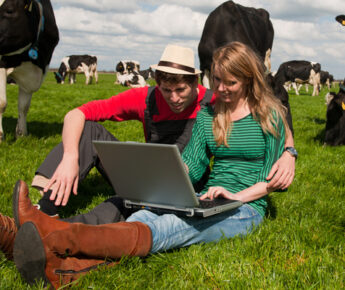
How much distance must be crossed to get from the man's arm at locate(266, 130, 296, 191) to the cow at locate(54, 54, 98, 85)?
2858 cm

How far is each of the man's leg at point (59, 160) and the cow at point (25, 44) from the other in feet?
11.1

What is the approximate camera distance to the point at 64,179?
2.81 m

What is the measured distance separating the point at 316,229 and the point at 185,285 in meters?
1.32

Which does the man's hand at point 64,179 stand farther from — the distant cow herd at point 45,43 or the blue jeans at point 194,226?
the distant cow herd at point 45,43

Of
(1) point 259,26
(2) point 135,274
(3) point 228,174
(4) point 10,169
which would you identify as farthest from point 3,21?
(1) point 259,26

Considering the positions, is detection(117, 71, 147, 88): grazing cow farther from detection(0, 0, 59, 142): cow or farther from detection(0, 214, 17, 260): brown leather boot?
detection(0, 214, 17, 260): brown leather boot

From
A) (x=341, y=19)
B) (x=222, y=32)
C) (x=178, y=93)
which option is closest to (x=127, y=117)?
(x=178, y=93)

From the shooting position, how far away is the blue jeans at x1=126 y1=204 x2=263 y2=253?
101 inches

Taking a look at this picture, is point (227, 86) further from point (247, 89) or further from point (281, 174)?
point (281, 174)

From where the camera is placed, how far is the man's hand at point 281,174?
279 cm

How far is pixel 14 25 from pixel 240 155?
444 cm

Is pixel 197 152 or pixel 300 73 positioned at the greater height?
pixel 197 152

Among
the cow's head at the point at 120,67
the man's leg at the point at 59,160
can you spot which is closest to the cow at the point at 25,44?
the man's leg at the point at 59,160

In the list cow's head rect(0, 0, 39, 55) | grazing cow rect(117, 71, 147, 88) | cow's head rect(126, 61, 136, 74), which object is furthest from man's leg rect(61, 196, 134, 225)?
cow's head rect(126, 61, 136, 74)
